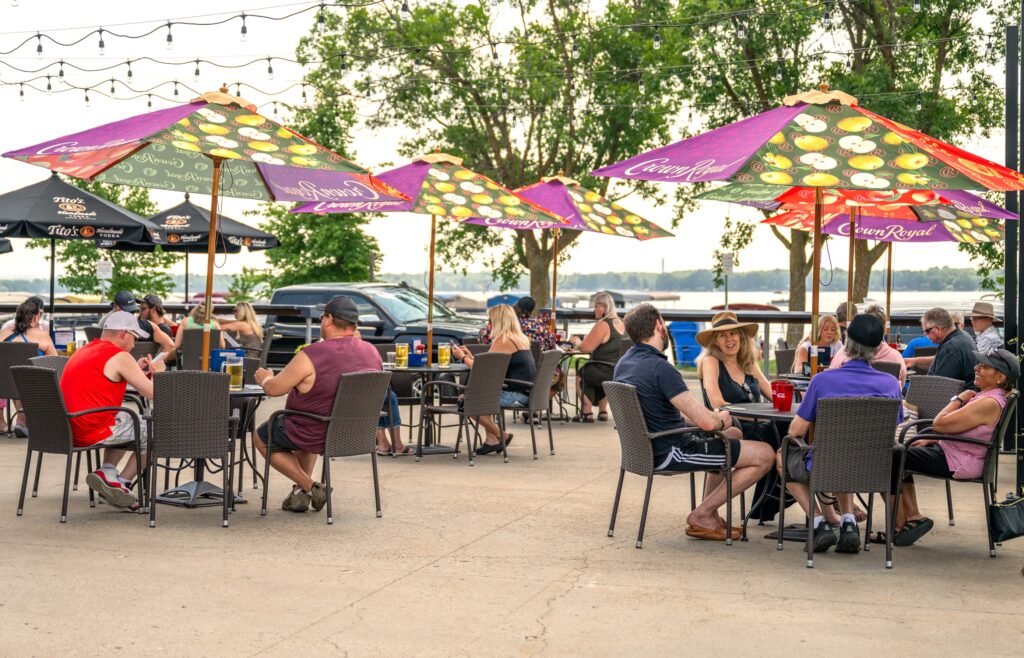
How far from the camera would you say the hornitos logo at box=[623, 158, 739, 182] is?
664 cm

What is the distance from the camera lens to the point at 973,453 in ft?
21.9

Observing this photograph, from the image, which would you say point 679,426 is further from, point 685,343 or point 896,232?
point 685,343

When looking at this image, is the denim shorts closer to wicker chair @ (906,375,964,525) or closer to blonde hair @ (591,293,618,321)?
blonde hair @ (591,293,618,321)

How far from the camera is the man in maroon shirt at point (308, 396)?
24.5 ft

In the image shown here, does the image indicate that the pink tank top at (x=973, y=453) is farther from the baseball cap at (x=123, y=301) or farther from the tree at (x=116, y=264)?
the tree at (x=116, y=264)

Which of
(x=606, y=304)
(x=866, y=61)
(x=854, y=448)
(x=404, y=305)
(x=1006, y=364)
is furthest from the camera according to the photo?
(x=866, y=61)

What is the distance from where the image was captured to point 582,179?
92.6ft

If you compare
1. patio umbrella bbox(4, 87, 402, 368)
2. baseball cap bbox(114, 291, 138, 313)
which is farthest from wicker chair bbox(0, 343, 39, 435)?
patio umbrella bbox(4, 87, 402, 368)

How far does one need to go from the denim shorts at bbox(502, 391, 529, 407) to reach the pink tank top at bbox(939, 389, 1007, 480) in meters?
4.77

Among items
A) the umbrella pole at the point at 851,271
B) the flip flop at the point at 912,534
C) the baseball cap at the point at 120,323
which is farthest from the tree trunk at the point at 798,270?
the baseball cap at the point at 120,323

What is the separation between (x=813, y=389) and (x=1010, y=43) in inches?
180

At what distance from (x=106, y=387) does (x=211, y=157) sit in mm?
1731

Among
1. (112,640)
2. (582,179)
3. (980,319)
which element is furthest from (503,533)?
(582,179)

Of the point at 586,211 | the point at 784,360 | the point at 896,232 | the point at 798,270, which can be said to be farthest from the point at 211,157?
the point at 798,270
